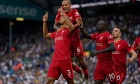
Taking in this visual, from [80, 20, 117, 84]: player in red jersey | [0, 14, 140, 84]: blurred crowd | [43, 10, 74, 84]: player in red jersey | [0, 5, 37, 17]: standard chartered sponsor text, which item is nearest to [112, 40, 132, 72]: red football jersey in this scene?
[80, 20, 117, 84]: player in red jersey

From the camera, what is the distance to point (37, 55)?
76.1 feet

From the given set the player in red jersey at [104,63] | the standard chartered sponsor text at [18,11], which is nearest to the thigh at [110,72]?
the player in red jersey at [104,63]

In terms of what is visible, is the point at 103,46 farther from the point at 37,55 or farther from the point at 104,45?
the point at 37,55

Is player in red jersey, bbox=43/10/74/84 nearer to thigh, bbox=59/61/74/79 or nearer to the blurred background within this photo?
thigh, bbox=59/61/74/79

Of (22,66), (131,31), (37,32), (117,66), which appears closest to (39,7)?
(37,32)

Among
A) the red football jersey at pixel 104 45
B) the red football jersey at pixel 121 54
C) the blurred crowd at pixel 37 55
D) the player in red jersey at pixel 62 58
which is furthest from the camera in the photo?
the blurred crowd at pixel 37 55

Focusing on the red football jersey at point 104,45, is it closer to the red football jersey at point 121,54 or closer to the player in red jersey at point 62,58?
the red football jersey at point 121,54

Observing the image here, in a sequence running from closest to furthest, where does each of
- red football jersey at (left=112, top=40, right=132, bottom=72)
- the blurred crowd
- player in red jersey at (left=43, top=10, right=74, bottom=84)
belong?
player in red jersey at (left=43, top=10, right=74, bottom=84) → red football jersey at (left=112, top=40, right=132, bottom=72) → the blurred crowd

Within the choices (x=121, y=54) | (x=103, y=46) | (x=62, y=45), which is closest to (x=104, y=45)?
(x=103, y=46)

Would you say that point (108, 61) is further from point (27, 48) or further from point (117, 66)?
point (27, 48)

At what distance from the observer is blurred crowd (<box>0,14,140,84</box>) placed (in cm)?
1823

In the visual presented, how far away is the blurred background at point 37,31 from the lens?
18.8 meters

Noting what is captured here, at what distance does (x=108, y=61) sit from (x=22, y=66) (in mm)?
14270

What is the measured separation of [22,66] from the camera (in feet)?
71.6
